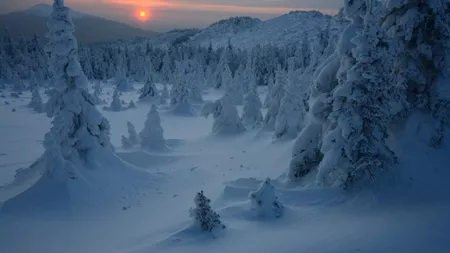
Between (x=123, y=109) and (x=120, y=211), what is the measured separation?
3744cm

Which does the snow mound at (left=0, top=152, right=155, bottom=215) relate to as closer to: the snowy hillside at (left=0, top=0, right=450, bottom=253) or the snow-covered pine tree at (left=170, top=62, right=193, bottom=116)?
the snowy hillside at (left=0, top=0, right=450, bottom=253)

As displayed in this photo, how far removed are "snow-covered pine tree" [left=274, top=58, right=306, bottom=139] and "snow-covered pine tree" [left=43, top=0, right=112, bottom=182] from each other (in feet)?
44.5

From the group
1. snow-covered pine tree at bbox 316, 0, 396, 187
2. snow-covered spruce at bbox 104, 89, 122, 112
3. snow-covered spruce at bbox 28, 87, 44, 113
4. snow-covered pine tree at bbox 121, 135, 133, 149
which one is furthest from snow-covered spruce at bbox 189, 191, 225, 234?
snow-covered spruce at bbox 28, 87, 44, 113

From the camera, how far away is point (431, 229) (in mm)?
8516

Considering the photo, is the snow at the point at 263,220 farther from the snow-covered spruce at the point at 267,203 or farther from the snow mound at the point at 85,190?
the snow-covered spruce at the point at 267,203

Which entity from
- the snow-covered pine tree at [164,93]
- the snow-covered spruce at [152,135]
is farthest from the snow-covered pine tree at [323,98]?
the snow-covered pine tree at [164,93]

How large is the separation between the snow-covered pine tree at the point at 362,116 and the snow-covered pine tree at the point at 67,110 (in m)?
12.4

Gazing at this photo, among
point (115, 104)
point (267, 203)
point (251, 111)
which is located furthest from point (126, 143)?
point (115, 104)

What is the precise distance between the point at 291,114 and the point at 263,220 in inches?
645

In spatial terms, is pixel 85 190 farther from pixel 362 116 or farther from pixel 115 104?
pixel 115 104

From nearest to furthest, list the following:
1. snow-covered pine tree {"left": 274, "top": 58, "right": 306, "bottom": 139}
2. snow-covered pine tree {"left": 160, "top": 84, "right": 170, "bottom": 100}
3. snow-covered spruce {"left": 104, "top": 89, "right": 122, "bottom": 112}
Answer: snow-covered pine tree {"left": 274, "top": 58, "right": 306, "bottom": 139} < snow-covered spruce {"left": 104, "top": 89, "right": 122, "bottom": 112} < snow-covered pine tree {"left": 160, "top": 84, "right": 170, "bottom": 100}

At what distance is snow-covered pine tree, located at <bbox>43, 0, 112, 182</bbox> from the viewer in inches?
649

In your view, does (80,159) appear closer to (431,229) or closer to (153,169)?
(153,169)

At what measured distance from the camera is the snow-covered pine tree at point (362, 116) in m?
11.1
